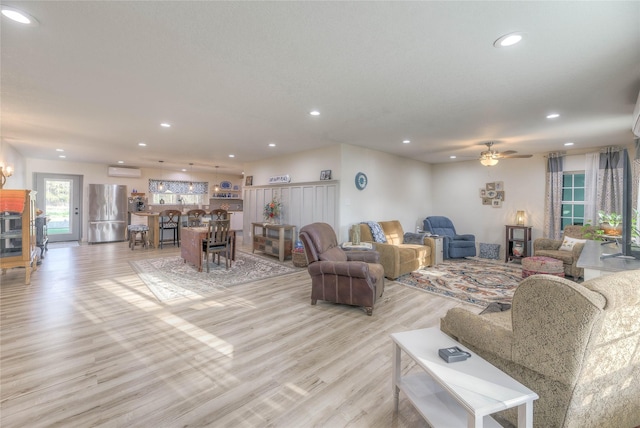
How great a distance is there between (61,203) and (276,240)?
7.36 metres

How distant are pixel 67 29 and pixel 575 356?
358 centimetres

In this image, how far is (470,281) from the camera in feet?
15.5

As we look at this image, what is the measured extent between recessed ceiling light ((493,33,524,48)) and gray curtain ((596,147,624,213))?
5471mm

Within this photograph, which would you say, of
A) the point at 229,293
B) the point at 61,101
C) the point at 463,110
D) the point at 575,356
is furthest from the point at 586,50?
the point at 61,101

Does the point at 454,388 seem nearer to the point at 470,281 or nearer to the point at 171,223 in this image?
the point at 470,281

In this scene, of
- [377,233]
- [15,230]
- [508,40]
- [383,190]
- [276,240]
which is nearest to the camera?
[508,40]

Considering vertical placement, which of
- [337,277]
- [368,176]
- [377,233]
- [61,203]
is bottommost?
[337,277]

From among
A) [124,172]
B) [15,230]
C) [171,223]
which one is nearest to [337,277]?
[15,230]

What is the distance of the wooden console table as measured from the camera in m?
6.07

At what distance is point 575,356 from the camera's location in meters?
1.21

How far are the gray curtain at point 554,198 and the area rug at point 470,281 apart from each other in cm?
118

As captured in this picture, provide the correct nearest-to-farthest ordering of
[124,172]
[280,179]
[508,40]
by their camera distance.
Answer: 1. [508,40]
2. [280,179]
3. [124,172]

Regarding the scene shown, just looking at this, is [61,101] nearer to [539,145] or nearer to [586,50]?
[586,50]

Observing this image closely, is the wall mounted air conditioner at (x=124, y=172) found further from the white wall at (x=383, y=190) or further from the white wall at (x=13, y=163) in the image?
the white wall at (x=383, y=190)
